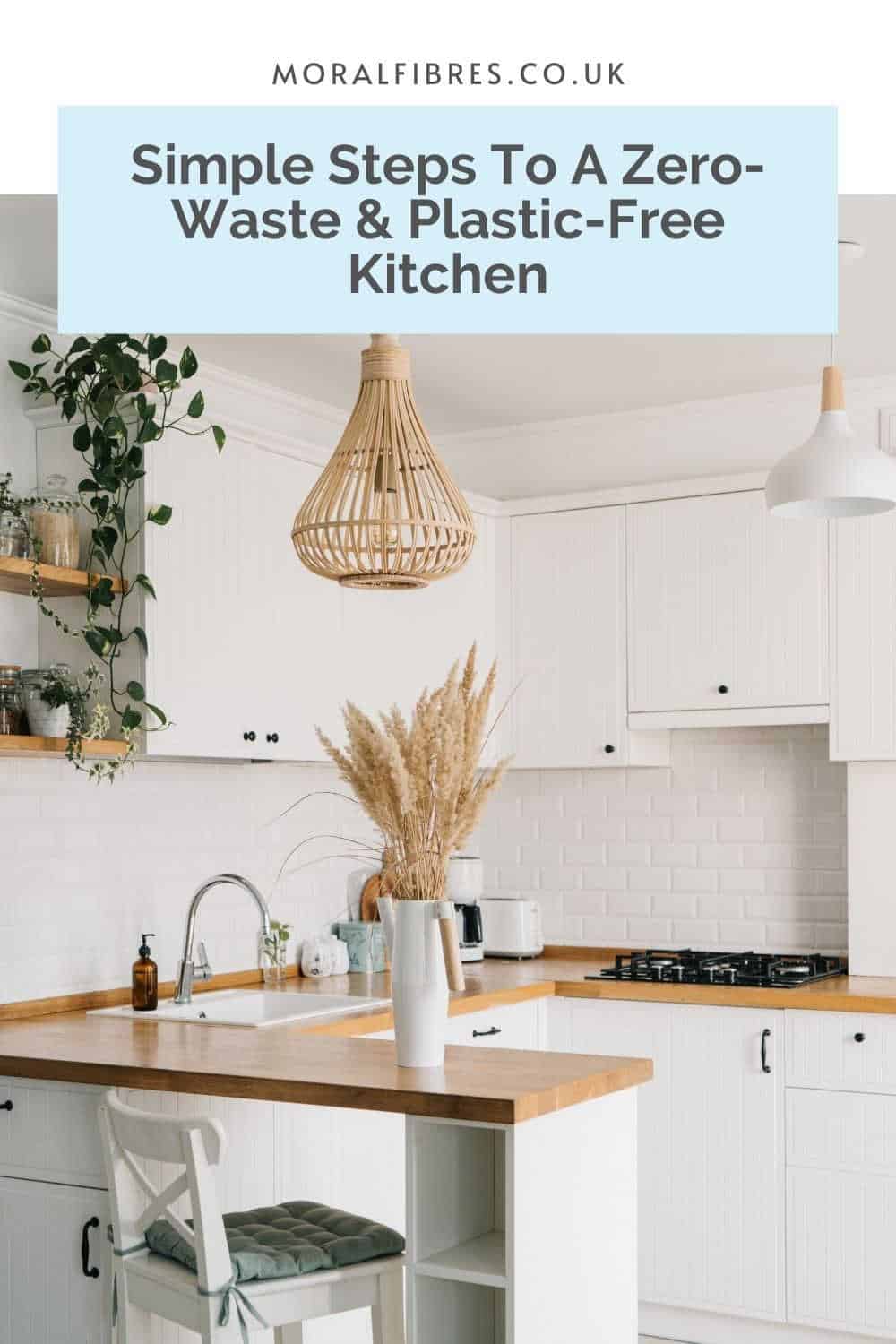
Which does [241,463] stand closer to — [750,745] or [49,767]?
[49,767]

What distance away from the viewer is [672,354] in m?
4.38

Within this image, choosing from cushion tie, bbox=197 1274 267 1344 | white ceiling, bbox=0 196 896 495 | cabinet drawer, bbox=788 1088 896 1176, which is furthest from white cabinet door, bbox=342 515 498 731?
cushion tie, bbox=197 1274 267 1344

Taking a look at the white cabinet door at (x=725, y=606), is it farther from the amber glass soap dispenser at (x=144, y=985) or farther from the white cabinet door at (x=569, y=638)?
the amber glass soap dispenser at (x=144, y=985)

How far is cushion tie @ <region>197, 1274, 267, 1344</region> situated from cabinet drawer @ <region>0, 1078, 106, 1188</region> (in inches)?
23.7

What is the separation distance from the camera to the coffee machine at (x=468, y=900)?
16.3 ft

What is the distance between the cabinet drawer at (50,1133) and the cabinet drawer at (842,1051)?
200cm

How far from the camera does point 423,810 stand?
2.80 m

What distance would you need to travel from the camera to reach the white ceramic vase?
112 inches

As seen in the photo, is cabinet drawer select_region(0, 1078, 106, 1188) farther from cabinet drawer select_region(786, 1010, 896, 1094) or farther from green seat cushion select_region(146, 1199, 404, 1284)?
cabinet drawer select_region(786, 1010, 896, 1094)

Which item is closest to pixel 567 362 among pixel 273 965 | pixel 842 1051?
pixel 273 965

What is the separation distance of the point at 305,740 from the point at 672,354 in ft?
4.96
